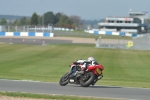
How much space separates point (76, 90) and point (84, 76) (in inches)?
48.6

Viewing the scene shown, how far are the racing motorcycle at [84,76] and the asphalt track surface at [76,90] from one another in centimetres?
24

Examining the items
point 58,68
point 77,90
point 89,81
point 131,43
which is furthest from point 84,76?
point 131,43

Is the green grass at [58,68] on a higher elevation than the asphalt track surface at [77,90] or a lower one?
lower

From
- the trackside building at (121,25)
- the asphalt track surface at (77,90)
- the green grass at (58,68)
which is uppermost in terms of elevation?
the asphalt track surface at (77,90)

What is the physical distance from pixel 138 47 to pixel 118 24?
392ft

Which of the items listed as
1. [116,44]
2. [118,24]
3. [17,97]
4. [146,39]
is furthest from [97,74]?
[118,24]

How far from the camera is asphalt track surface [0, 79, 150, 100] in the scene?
15438 mm

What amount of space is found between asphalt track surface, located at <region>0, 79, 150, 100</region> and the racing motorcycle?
0.79 ft

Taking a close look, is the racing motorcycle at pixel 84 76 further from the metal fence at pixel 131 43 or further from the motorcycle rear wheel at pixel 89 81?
the metal fence at pixel 131 43

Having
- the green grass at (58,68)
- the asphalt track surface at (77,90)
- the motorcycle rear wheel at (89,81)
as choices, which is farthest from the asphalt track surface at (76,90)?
the green grass at (58,68)

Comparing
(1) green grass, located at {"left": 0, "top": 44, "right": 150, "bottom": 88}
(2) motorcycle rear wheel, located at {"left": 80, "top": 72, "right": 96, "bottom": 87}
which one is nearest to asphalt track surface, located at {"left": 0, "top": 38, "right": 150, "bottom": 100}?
(2) motorcycle rear wheel, located at {"left": 80, "top": 72, "right": 96, "bottom": 87}

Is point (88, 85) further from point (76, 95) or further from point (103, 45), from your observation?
point (103, 45)

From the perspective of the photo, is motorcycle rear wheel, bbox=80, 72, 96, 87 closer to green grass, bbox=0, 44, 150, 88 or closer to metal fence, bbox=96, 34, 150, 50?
green grass, bbox=0, 44, 150, 88

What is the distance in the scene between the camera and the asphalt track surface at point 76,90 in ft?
50.6
